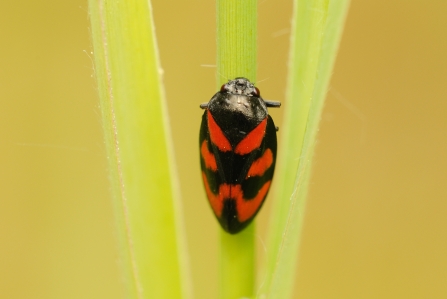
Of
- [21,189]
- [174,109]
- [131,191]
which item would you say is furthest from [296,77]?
[21,189]

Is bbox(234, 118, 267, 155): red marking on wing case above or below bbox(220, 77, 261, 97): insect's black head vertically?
below

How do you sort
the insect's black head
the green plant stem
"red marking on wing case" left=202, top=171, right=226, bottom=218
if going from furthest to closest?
1. "red marking on wing case" left=202, top=171, right=226, bottom=218
2. the insect's black head
3. the green plant stem

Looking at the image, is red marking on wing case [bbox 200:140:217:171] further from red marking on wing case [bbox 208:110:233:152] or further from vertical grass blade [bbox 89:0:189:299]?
vertical grass blade [bbox 89:0:189:299]

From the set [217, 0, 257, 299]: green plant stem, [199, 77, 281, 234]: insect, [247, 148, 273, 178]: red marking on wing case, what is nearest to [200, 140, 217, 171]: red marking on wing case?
[199, 77, 281, 234]: insect

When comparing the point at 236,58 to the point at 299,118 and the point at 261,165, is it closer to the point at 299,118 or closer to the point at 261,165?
the point at 299,118

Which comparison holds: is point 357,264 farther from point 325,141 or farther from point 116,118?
point 116,118

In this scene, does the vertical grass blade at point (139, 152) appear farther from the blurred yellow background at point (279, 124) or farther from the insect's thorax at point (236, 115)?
the blurred yellow background at point (279, 124)

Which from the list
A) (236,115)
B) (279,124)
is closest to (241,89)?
(236,115)
